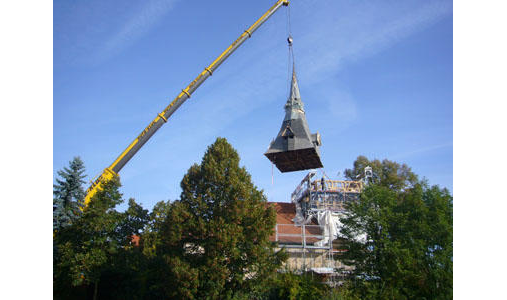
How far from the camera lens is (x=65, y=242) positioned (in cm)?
2527

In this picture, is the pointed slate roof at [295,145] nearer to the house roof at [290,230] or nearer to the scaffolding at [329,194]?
the scaffolding at [329,194]

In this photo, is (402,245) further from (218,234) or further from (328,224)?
(328,224)

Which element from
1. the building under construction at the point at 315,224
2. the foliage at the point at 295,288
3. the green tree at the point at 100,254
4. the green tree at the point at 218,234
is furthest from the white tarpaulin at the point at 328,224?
the green tree at the point at 100,254

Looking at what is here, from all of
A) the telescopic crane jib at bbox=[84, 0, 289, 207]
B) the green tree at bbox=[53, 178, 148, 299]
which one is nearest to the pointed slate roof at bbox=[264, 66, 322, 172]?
the telescopic crane jib at bbox=[84, 0, 289, 207]

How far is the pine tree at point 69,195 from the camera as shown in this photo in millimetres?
25594

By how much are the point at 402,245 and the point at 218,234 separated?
36.8 ft

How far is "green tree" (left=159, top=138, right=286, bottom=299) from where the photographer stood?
19.4 meters

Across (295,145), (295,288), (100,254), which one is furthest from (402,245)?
(100,254)

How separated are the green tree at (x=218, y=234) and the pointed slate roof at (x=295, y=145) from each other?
1564cm

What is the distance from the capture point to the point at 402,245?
22.2m

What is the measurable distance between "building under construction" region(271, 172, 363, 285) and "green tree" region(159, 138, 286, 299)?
307 inches
